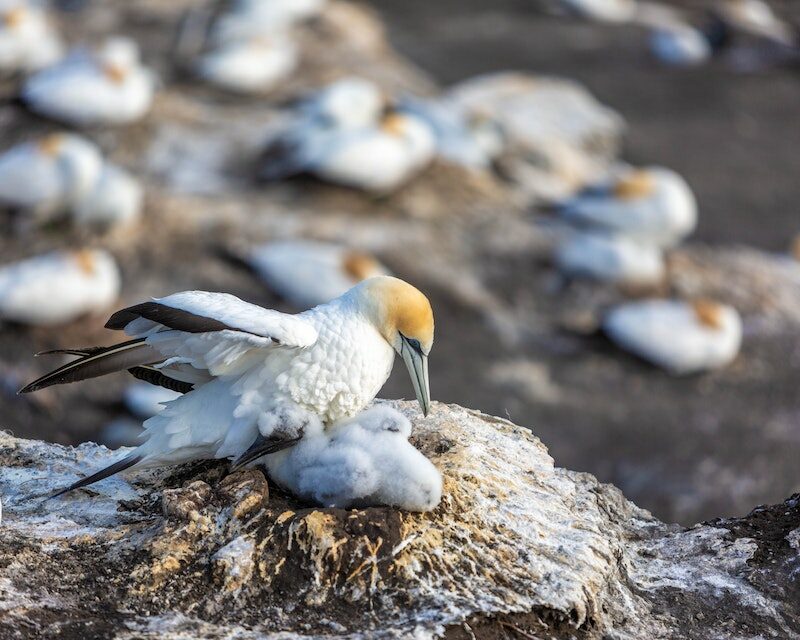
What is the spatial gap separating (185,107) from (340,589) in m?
9.75

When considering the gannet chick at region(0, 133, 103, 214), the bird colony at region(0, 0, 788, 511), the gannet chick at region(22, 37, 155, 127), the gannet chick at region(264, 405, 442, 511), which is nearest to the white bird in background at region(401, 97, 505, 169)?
the bird colony at region(0, 0, 788, 511)

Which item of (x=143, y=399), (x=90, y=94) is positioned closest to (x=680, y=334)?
(x=143, y=399)

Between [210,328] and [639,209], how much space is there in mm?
9293

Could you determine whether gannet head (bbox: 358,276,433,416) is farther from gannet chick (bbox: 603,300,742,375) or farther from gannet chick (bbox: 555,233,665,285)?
gannet chick (bbox: 555,233,665,285)

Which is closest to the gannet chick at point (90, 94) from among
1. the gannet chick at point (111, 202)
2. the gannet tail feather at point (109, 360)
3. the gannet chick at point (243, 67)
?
the gannet chick at point (111, 202)

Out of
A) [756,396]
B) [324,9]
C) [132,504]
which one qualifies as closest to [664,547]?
[132,504]

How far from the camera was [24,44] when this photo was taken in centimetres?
1417

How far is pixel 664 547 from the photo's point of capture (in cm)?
495

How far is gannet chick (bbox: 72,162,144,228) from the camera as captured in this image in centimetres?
1118

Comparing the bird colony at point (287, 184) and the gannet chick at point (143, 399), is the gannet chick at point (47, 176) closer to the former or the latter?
the bird colony at point (287, 184)

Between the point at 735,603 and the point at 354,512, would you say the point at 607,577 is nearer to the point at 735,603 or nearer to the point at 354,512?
the point at 735,603

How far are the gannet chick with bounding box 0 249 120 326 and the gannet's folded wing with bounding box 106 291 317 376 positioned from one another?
6070 mm

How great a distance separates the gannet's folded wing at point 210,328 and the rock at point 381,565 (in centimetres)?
41

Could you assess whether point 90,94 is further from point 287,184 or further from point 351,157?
point 351,157
